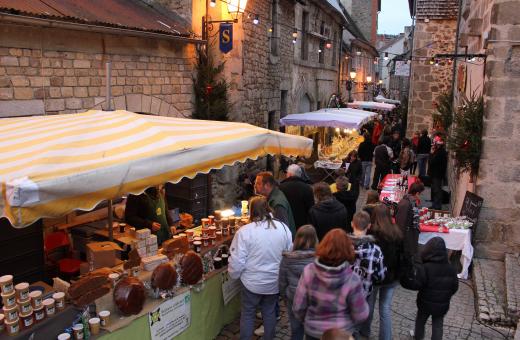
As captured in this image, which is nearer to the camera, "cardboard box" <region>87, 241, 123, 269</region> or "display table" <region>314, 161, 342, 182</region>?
"cardboard box" <region>87, 241, 123, 269</region>

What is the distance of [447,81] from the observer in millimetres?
18297

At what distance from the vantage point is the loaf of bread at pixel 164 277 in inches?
164

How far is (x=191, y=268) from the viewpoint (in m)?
4.48

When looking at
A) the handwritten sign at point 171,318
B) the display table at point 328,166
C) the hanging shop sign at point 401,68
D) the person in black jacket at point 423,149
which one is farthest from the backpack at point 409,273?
the hanging shop sign at point 401,68

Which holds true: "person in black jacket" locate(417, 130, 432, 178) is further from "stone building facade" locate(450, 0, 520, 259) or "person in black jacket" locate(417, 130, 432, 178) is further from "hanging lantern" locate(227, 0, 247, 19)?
"hanging lantern" locate(227, 0, 247, 19)

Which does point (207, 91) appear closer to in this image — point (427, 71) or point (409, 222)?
point (409, 222)

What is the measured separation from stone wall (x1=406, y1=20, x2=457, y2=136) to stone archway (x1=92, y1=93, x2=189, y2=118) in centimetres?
1227

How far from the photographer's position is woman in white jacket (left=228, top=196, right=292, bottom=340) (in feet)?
14.0

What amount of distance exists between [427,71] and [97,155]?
17359 mm

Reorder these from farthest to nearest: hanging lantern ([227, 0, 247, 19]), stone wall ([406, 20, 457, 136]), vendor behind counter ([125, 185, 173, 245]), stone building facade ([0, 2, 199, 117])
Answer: stone wall ([406, 20, 457, 136])
hanging lantern ([227, 0, 247, 19])
stone building facade ([0, 2, 199, 117])
vendor behind counter ([125, 185, 173, 245])

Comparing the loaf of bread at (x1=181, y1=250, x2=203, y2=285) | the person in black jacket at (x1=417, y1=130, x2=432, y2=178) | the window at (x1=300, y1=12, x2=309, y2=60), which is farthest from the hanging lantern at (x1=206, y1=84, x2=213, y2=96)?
the window at (x1=300, y1=12, x2=309, y2=60)

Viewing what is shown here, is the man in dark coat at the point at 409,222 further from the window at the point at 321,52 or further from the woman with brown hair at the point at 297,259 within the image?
the window at the point at 321,52

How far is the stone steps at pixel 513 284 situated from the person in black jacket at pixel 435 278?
1.52 meters

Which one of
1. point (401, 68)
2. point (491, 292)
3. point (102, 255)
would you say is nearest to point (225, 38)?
point (102, 255)
